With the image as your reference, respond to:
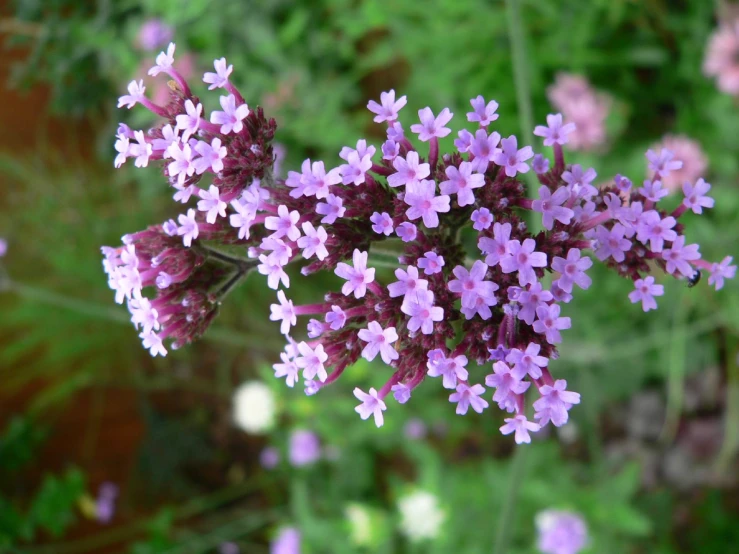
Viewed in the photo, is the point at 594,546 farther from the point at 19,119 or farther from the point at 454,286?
the point at 19,119

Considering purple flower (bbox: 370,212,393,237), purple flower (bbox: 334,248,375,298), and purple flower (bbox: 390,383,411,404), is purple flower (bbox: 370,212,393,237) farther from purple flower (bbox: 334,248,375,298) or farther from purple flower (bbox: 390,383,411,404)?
purple flower (bbox: 390,383,411,404)

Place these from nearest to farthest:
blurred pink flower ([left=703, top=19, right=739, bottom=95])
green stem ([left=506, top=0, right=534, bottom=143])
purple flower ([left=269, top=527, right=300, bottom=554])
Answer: green stem ([left=506, top=0, right=534, bottom=143]) → blurred pink flower ([left=703, top=19, right=739, bottom=95]) → purple flower ([left=269, top=527, right=300, bottom=554])

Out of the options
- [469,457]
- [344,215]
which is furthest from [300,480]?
[344,215]

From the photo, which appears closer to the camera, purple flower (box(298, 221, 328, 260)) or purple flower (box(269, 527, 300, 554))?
purple flower (box(298, 221, 328, 260))

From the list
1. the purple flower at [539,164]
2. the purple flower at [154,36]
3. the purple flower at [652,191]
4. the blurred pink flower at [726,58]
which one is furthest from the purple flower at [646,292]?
the purple flower at [154,36]

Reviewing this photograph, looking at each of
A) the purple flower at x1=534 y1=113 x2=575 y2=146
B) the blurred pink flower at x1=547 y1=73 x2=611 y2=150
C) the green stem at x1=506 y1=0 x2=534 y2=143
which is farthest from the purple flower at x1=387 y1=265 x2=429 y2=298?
the blurred pink flower at x1=547 y1=73 x2=611 y2=150

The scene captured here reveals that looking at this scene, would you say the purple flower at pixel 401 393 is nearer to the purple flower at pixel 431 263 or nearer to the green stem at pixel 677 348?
the purple flower at pixel 431 263
